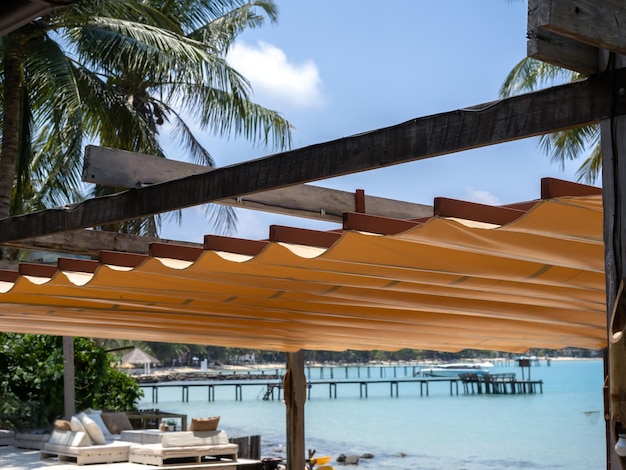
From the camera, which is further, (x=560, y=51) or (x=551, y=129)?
(x=551, y=129)

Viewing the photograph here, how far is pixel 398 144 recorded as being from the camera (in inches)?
107

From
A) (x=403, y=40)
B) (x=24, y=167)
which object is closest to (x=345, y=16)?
(x=403, y=40)

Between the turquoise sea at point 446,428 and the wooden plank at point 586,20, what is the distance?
28937 mm

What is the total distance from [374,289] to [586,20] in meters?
2.68

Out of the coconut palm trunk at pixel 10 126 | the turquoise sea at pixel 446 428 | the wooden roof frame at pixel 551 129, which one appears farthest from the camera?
the turquoise sea at pixel 446 428

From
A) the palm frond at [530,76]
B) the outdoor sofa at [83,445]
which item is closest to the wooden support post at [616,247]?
the outdoor sofa at [83,445]

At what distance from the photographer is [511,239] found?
3252 mm

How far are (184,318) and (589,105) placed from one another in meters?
4.37

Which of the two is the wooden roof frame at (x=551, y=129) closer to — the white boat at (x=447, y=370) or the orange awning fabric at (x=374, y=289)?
the orange awning fabric at (x=374, y=289)

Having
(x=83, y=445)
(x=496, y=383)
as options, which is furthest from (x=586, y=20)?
(x=496, y=383)

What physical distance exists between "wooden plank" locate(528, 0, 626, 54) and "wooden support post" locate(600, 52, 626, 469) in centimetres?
21

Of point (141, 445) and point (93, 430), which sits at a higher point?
point (93, 430)

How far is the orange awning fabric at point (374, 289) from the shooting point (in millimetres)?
3252

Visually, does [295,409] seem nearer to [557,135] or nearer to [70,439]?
[70,439]
